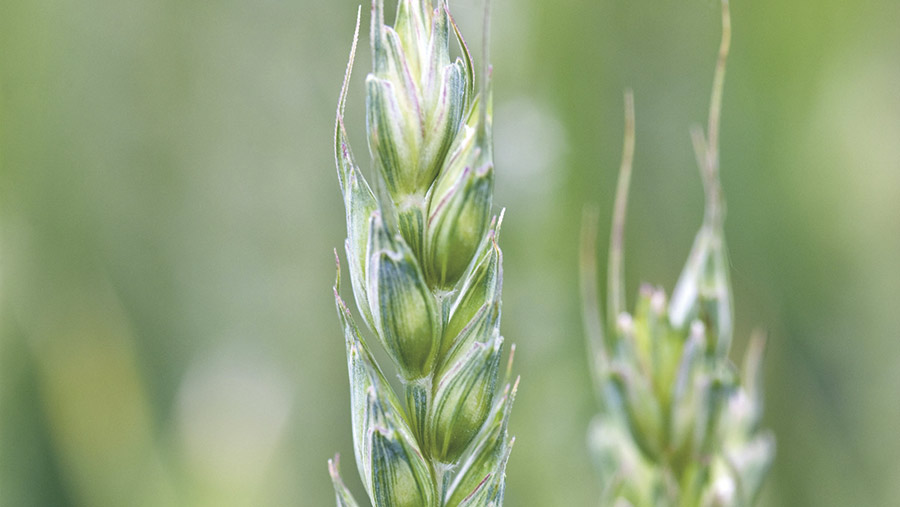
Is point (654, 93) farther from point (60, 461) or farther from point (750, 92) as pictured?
point (60, 461)

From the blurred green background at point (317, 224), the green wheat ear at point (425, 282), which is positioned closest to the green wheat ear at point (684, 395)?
the green wheat ear at point (425, 282)

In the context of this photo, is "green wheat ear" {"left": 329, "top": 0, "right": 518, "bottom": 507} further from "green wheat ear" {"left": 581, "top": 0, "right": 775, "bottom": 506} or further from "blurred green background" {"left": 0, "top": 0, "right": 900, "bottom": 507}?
"blurred green background" {"left": 0, "top": 0, "right": 900, "bottom": 507}

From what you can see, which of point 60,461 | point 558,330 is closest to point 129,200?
point 60,461

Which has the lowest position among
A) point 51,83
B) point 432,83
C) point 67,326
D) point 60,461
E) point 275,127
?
point 60,461

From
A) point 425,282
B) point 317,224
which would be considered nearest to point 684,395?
point 425,282

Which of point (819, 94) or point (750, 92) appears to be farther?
point (750, 92)

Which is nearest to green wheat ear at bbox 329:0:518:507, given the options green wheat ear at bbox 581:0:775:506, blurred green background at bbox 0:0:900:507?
green wheat ear at bbox 581:0:775:506
